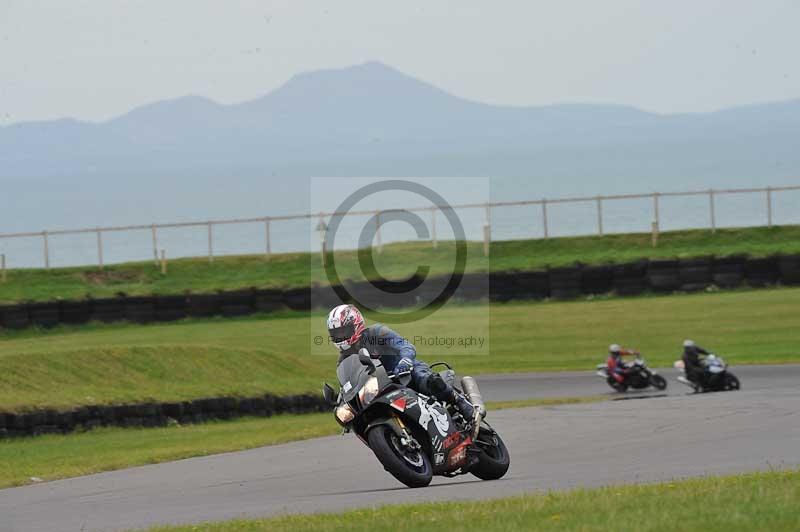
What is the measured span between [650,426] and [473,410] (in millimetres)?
4897

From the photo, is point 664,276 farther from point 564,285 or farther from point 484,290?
point 484,290

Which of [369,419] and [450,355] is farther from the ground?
[369,419]

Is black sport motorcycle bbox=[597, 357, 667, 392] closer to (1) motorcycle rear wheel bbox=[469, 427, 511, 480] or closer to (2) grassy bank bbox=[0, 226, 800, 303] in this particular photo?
(1) motorcycle rear wheel bbox=[469, 427, 511, 480]

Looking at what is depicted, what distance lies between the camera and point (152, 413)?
20.8 meters

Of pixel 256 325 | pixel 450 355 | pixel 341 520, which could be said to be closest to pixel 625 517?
pixel 341 520

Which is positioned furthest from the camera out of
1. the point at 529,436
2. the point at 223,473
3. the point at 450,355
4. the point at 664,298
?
the point at 664,298

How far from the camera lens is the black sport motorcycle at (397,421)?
11.1 meters

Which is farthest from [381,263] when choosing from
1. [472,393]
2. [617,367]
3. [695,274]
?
[472,393]

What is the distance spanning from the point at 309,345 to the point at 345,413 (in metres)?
23.5

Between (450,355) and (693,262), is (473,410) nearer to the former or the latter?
(450,355)

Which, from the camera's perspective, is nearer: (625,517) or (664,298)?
(625,517)

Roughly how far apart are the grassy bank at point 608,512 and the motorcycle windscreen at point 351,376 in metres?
1.37

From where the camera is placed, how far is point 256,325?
37969 mm

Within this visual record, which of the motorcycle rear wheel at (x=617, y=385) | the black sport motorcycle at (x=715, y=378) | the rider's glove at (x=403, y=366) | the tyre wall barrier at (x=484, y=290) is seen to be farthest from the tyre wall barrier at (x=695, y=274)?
the rider's glove at (x=403, y=366)
